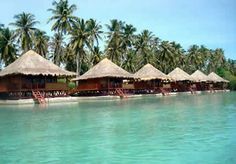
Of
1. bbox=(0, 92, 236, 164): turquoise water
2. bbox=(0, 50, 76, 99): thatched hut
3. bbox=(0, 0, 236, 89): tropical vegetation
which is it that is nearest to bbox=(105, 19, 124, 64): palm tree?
bbox=(0, 0, 236, 89): tropical vegetation

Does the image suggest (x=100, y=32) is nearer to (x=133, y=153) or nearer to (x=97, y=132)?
(x=97, y=132)

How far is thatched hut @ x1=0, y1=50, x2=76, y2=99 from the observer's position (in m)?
25.1

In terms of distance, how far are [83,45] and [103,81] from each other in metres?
8.33

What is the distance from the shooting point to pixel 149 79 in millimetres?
36594

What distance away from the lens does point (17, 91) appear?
82.9 ft

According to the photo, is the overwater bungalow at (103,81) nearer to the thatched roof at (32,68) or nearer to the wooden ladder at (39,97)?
the thatched roof at (32,68)

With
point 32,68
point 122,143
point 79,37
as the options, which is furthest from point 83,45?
point 122,143

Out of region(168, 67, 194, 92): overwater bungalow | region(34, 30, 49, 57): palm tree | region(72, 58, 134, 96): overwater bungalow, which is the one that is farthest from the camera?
region(168, 67, 194, 92): overwater bungalow

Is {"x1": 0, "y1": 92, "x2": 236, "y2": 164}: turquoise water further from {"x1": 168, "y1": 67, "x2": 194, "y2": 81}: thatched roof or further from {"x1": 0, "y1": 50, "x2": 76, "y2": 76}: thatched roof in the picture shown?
{"x1": 168, "y1": 67, "x2": 194, "y2": 81}: thatched roof

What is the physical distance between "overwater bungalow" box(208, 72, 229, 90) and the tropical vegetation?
5.36 feet

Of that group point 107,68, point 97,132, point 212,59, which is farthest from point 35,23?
point 212,59

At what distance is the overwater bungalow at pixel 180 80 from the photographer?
4368cm

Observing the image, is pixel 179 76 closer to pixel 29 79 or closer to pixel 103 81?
pixel 103 81

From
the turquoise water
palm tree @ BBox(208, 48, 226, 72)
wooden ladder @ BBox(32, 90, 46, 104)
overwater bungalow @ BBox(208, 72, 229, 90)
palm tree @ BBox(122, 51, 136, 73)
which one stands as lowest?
the turquoise water
